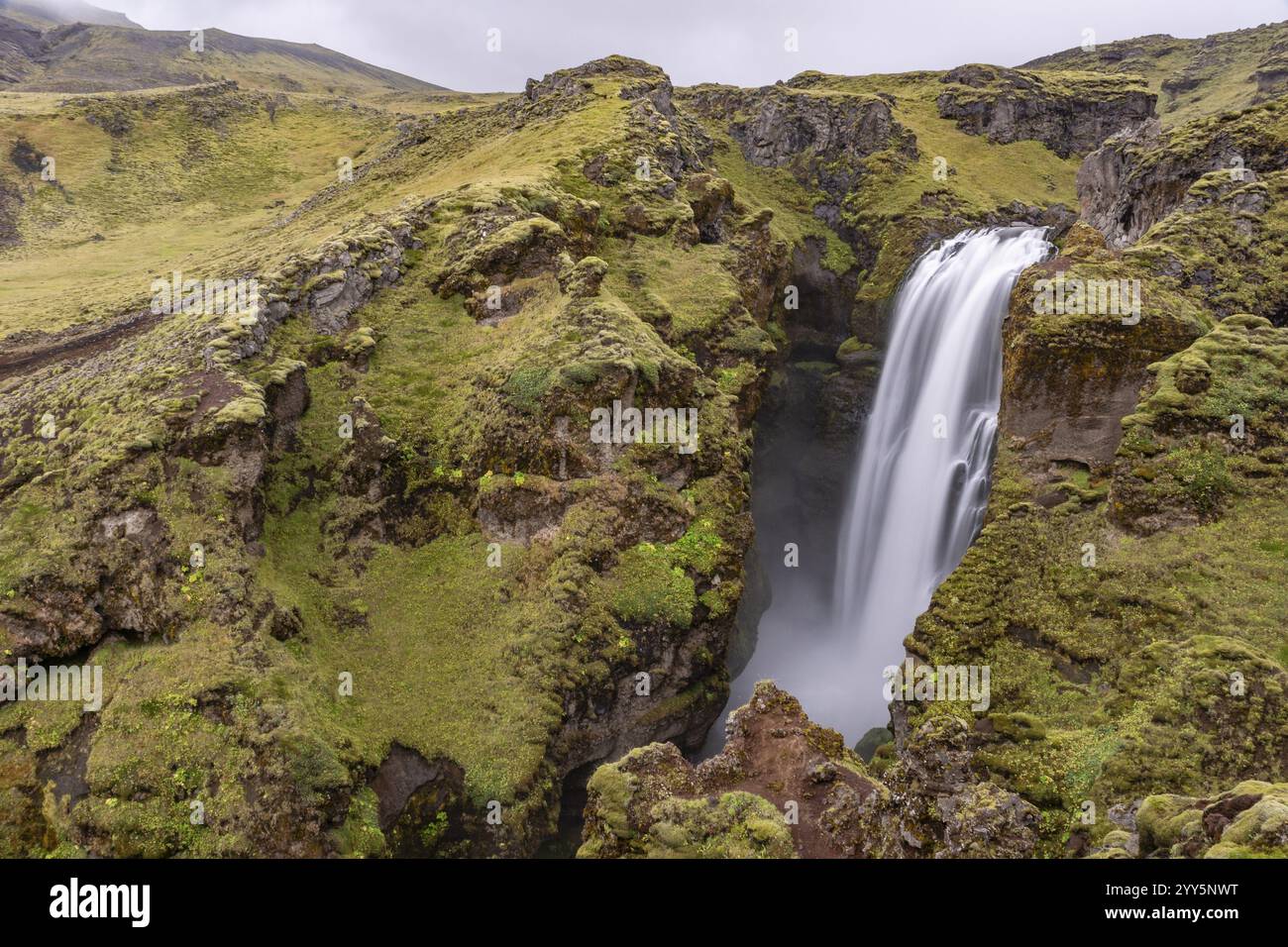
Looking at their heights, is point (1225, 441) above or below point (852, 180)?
below

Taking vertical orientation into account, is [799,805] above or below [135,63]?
below

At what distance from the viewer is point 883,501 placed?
30859 millimetres

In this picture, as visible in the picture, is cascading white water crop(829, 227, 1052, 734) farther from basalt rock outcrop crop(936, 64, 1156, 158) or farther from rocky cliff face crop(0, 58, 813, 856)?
basalt rock outcrop crop(936, 64, 1156, 158)

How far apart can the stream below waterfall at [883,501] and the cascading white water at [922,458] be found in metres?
0.06

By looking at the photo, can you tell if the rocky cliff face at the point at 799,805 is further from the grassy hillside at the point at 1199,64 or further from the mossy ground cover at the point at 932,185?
the grassy hillside at the point at 1199,64

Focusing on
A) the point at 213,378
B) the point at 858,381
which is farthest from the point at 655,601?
the point at 858,381

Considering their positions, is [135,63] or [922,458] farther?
[135,63]

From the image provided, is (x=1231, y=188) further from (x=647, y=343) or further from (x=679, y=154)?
(x=679, y=154)

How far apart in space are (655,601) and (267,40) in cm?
23561

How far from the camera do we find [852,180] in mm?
50719

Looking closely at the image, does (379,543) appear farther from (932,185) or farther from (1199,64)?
(1199,64)

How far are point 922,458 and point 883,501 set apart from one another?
99.3 inches

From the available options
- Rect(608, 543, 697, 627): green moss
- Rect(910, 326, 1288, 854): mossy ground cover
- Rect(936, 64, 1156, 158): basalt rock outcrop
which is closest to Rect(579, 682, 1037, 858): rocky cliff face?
Rect(910, 326, 1288, 854): mossy ground cover

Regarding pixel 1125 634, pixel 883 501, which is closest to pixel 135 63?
pixel 883 501
